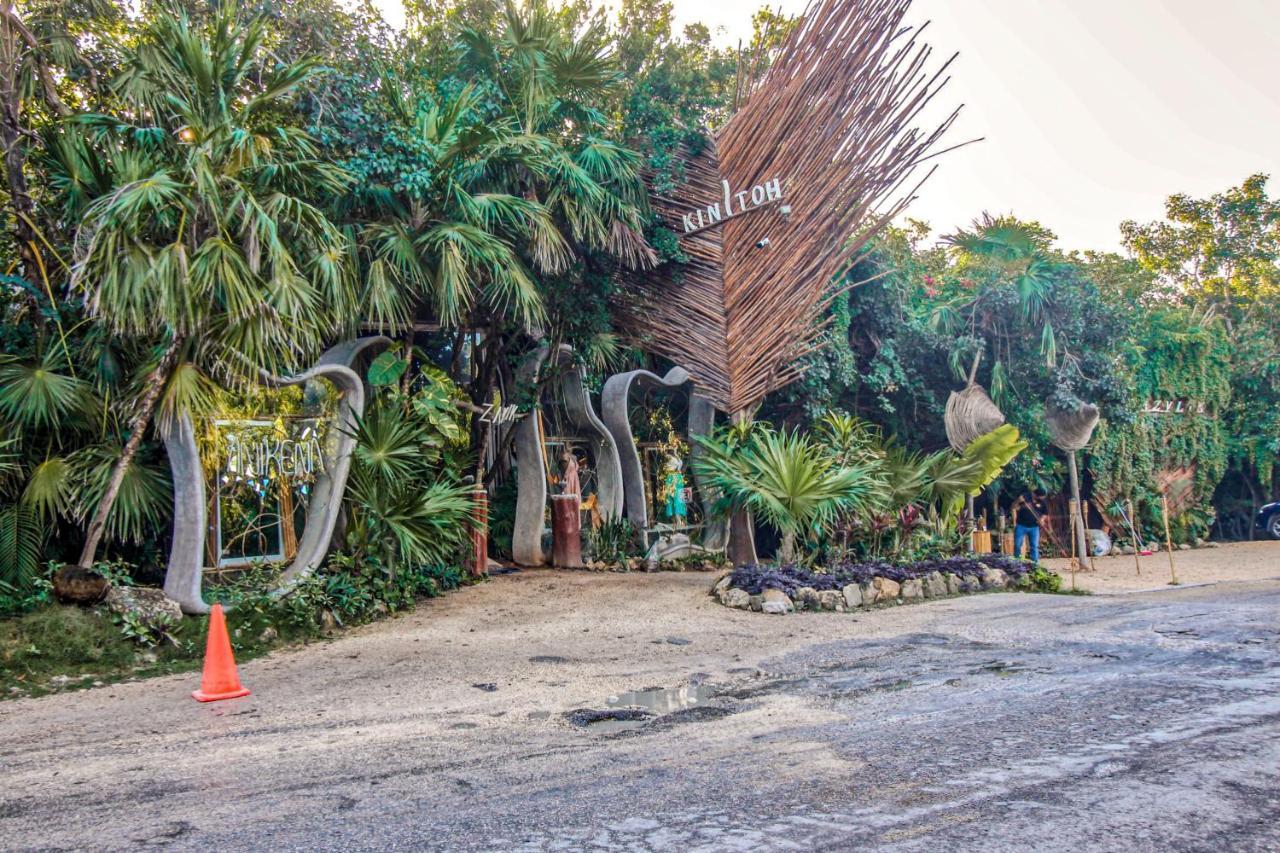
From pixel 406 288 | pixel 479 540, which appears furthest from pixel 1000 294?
pixel 406 288

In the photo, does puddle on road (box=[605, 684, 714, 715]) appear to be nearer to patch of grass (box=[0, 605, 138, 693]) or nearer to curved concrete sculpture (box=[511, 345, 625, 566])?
patch of grass (box=[0, 605, 138, 693])

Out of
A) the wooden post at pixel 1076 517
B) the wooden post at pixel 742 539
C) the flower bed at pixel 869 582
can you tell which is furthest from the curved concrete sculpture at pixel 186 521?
the wooden post at pixel 1076 517

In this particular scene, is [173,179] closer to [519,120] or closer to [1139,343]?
[519,120]

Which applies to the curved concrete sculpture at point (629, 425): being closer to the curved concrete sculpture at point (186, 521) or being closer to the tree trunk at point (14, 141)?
the curved concrete sculpture at point (186, 521)

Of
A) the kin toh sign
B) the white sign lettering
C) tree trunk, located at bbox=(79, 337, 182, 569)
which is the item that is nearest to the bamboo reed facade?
the kin toh sign

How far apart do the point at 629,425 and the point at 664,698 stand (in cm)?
824

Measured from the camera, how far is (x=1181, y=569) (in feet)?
54.9

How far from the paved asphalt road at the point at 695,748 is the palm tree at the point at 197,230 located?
2807mm

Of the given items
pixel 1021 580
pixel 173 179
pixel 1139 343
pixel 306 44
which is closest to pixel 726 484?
pixel 1021 580

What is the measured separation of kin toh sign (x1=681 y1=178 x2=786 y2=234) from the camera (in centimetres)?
1316

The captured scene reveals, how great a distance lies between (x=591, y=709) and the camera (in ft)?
21.3

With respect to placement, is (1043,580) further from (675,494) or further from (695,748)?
(695,748)

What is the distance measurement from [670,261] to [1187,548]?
1482 cm

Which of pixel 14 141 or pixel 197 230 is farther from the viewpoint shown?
pixel 14 141
